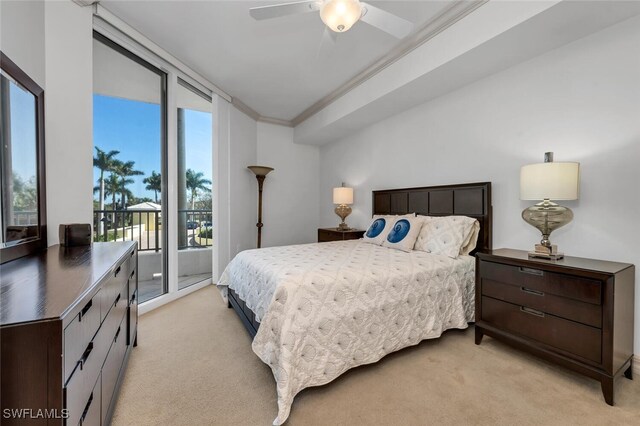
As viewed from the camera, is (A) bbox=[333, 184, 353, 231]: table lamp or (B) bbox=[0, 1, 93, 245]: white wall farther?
(A) bbox=[333, 184, 353, 231]: table lamp

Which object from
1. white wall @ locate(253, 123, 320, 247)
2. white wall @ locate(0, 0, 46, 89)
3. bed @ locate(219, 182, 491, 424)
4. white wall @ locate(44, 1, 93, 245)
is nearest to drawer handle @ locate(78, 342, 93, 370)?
bed @ locate(219, 182, 491, 424)

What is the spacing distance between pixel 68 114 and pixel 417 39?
302cm

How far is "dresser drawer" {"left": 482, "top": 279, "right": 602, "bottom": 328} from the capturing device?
63.0 inches

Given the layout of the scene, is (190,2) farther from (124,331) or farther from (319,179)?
(319,179)

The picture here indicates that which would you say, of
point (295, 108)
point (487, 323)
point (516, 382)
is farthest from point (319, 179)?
point (516, 382)

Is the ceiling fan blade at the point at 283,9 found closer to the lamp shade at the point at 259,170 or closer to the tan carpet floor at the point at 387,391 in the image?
the tan carpet floor at the point at 387,391

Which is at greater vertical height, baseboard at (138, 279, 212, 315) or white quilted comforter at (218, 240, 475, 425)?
white quilted comforter at (218, 240, 475, 425)

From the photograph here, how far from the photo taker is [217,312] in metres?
2.86

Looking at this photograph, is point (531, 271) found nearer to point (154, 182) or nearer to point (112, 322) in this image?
point (112, 322)

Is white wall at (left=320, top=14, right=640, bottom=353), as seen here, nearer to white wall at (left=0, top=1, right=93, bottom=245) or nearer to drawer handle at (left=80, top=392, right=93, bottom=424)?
drawer handle at (left=80, top=392, right=93, bottom=424)

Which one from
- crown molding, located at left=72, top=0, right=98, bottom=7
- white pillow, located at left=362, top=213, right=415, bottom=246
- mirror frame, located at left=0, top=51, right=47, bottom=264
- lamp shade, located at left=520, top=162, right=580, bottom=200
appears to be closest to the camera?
mirror frame, located at left=0, top=51, right=47, bottom=264

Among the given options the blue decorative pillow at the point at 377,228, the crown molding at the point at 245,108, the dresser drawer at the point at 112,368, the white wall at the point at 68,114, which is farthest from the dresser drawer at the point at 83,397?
the crown molding at the point at 245,108

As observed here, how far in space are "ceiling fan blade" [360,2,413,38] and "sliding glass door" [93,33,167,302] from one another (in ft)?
7.92

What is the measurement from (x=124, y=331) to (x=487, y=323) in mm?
2607
